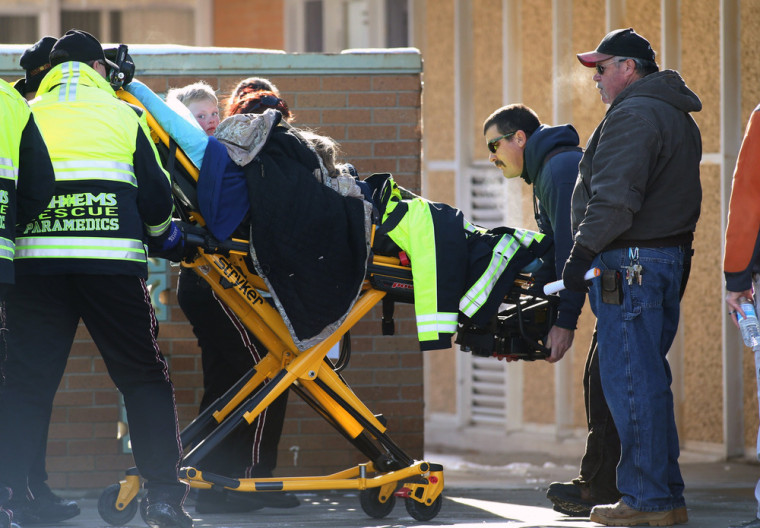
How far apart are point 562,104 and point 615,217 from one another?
3250mm

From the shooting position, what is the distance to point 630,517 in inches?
Result: 179

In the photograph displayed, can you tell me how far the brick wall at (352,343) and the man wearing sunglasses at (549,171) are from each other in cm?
85

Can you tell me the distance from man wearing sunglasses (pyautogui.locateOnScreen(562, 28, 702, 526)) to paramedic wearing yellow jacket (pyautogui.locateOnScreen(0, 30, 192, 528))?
167 cm

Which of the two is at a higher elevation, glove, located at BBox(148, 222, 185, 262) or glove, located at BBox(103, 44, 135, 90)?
glove, located at BBox(103, 44, 135, 90)

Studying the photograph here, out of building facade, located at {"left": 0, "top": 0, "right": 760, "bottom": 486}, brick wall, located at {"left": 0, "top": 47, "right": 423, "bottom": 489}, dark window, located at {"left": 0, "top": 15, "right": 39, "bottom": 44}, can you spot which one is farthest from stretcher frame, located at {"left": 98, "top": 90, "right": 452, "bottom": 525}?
dark window, located at {"left": 0, "top": 15, "right": 39, "bottom": 44}

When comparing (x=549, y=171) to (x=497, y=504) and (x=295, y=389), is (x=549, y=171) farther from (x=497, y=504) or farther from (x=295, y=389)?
(x=497, y=504)

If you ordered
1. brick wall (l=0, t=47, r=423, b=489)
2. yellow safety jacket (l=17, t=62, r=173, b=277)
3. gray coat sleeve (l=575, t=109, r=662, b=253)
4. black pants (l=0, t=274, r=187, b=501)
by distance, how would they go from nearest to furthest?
yellow safety jacket (l=17, t=62, r=173, b=277)
black pants (l=0, t=274, r=187, b=501)
gray coat sleeve (l=575, t=109, r=662, b=253)
brick wall (l=0, t=47, r=423, b=489)

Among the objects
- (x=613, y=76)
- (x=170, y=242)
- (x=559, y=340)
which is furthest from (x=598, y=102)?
(x=170, y=242)

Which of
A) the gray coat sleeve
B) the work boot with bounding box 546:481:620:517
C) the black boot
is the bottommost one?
the work boot with bounding box 546:481:620:517

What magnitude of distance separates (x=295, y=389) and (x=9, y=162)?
1555 mm

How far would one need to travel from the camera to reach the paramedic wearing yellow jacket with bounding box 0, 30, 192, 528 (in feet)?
13.8

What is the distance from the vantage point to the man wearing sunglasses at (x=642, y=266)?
4.50 meters

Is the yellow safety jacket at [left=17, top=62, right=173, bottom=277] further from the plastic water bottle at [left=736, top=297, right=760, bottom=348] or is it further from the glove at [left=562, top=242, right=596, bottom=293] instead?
the plastic water bottle at [left=736, top=297, right=760, bottom=348]

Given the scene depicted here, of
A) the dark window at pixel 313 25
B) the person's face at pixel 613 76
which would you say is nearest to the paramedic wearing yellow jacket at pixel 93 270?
the person's face at pixel 613 76
